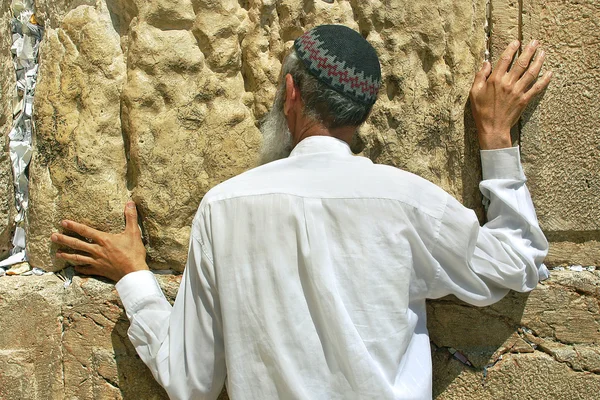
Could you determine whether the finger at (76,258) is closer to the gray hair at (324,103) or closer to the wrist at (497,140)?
the gray hair at (324,103)

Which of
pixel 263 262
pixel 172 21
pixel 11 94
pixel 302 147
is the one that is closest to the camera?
pixel 263 262

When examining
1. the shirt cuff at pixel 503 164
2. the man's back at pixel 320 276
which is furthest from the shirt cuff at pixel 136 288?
the shirt cuff at pixel 503 164

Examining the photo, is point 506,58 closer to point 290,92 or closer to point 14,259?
point 290,92

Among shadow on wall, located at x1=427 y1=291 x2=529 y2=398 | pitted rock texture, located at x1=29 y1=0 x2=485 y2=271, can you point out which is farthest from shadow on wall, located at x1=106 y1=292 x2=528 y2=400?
pitted rock texture, located at x1=29 y1=0 x2=485 y2=271

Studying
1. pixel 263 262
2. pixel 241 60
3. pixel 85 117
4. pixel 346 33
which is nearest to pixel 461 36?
pixel 346 33

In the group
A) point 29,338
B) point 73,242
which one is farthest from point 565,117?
point 29,338

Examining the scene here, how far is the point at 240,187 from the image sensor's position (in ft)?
5.72

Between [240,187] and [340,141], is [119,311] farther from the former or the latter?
[340,141]

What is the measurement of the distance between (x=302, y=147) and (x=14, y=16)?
4.67 ft

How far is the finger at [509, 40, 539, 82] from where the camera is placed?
2.21 meters

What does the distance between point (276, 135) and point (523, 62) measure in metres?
0.89

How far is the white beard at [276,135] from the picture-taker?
6.44ft

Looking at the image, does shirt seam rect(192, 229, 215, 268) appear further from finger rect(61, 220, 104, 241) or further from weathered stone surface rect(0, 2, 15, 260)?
weathered stone surface rect(0, 2, 15, 260)

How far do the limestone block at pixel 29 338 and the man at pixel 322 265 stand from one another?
59cm
